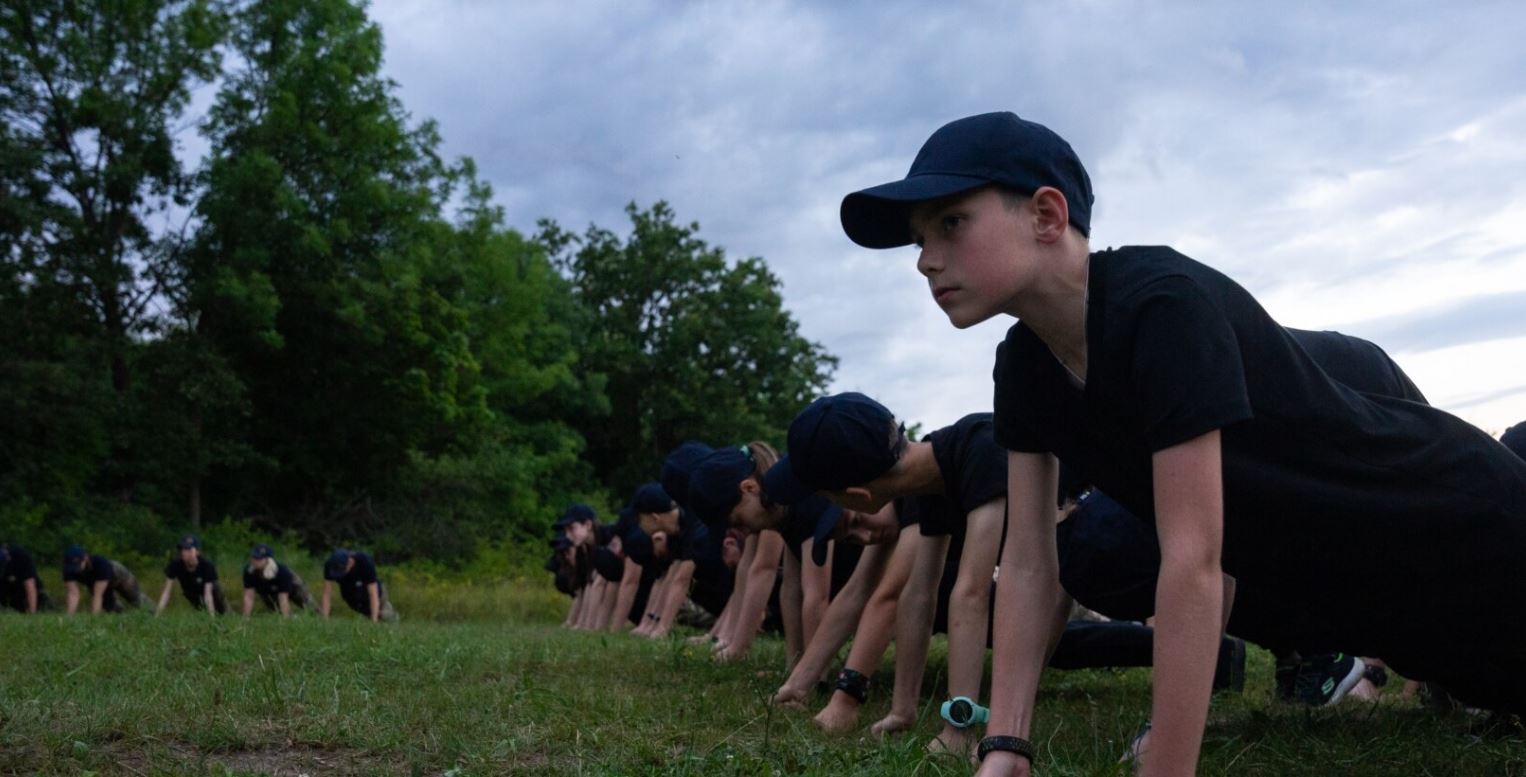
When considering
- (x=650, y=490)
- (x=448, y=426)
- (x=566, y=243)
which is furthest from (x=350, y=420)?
(x=650, y=490)

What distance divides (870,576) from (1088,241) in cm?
346

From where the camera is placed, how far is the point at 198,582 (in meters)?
22.3

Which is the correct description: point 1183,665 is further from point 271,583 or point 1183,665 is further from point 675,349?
point 675,349

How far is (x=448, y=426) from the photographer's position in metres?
38.2

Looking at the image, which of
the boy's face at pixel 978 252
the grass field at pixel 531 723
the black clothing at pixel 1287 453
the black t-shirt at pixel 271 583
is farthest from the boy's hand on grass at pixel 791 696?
the black t-shirt at pixel 271 583

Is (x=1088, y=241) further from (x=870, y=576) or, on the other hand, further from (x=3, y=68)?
(x=3, y=68)

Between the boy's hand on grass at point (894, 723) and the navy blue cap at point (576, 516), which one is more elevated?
the navy blue cap at point (576, 516)

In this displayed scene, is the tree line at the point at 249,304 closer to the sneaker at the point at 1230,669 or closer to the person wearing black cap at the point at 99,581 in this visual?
the person wearing black cap at the point at 99,581

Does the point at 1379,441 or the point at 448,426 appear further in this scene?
the point at 448,426

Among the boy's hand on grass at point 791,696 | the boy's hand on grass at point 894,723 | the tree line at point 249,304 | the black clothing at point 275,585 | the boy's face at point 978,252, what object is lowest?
the boy's hand on grass at point 894,723

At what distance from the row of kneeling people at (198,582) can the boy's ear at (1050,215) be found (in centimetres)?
1935

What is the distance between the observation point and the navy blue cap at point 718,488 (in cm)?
767

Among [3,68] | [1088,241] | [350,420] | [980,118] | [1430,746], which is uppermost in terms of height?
[3,68]

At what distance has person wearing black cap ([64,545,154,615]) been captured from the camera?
21.2 metres
